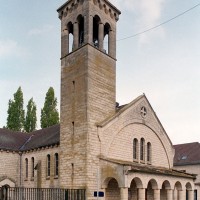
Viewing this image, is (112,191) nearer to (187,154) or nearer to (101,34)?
(101,34)

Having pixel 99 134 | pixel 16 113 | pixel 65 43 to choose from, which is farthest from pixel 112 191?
pixel 16 113

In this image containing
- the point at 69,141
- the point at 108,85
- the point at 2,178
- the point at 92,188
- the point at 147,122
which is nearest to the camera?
the point at 92,188

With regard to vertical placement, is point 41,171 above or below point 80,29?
below

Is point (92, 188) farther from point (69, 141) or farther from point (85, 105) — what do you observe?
point (85, 105)

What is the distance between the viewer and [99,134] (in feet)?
83.1

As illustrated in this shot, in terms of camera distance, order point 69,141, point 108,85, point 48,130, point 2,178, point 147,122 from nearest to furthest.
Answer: point 69,141 < point 108,85 < point 147,122 < point 2,178 < point 48,130

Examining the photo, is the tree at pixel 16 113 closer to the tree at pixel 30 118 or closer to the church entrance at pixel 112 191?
the tree at pixel 30 118

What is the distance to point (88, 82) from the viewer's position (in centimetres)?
2564

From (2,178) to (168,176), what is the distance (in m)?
17.1

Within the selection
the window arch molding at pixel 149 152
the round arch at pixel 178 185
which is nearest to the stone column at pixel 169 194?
the round arch at pixel 178 185

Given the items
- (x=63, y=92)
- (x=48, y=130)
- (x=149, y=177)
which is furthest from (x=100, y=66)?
(x=48, y=130)

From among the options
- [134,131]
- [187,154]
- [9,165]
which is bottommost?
[9,165]

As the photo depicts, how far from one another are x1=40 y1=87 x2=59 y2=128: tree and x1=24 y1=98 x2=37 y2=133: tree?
2.43 metres

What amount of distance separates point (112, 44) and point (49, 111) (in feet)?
93.7
